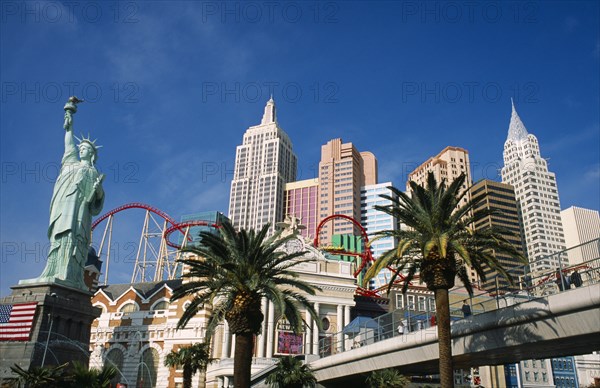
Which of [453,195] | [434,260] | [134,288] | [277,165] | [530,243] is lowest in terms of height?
[434,260]

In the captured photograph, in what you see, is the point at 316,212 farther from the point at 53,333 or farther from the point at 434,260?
the point at 434,260

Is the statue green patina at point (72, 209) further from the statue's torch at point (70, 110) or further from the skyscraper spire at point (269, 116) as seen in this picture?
the skyscraper spire at point (269, 116)

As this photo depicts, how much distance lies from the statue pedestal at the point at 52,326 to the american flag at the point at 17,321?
1.49 feet

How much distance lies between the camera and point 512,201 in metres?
168

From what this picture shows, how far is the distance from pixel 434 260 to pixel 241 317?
396 inches

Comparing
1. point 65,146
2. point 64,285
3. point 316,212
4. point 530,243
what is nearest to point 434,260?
point 64,285

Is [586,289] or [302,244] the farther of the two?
[302,244]

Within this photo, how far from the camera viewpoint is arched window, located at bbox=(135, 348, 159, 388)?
6269 centimetres

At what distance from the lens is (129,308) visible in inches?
2766

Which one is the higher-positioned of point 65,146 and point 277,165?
point 277,165

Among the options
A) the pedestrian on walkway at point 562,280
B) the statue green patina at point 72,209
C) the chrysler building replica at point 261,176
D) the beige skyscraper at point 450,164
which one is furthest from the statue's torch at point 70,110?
the beige skyscraper at point 450,164

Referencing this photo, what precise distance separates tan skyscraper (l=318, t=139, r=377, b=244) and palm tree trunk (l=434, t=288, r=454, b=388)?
14080 cm

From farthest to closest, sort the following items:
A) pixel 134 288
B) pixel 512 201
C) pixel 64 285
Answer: pixel 512 201 → pixel 134 288 → pixel 64 285

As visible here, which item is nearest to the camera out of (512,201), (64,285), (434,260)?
(434,260)
